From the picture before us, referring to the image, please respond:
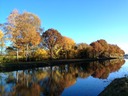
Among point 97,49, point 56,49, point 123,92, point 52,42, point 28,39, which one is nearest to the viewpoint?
point 123,92

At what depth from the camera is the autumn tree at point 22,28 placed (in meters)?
59.8

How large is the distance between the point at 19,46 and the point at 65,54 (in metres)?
42.1

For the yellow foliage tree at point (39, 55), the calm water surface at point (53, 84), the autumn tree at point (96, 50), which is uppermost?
the autumn tree at point (96, 50)

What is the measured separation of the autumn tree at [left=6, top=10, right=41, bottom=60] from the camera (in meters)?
59.8

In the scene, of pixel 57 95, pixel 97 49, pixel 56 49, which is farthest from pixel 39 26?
pixel 97 49

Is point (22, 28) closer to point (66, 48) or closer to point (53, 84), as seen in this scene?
point (53, 84)

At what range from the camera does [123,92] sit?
14523 millimetres

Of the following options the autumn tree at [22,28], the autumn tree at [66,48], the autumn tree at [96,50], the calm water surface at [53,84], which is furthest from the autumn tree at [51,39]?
the calm water surface at [53,84]

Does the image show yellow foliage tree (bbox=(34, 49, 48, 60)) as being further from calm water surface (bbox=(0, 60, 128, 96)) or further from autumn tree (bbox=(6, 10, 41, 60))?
calm water surface (bbox=(0, 60, 128, 96))

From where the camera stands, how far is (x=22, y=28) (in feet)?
199

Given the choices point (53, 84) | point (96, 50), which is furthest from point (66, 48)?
point (53, 84)

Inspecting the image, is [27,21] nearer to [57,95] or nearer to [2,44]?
[2,44]

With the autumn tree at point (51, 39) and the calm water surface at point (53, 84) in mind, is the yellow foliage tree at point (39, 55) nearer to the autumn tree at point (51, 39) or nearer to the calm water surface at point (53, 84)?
the autumn tree at point (51, 39)

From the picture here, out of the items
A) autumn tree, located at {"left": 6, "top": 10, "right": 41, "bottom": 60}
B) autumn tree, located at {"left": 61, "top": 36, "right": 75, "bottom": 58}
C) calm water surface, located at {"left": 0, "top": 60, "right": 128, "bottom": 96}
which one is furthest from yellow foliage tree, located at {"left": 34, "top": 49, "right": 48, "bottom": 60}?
calm water surface, located at {"left": 0, "top": 60, "right": 128, "bottom": 96}
